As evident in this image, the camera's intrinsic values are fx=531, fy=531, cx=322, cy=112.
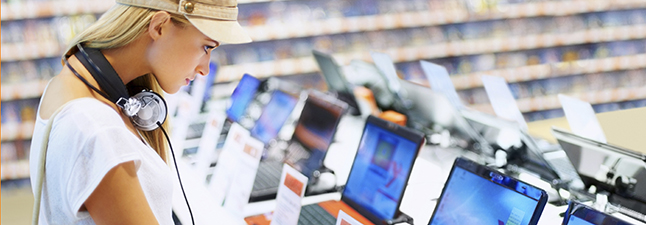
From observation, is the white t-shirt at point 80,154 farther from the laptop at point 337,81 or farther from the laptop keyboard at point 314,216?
the laptop at point 337,81

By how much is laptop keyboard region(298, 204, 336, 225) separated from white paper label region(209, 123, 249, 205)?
1.03 ft

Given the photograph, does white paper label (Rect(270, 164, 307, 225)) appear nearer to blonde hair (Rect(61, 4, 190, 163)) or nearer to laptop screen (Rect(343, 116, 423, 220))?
laptop screen (Rect(343, 116, 423, 220))

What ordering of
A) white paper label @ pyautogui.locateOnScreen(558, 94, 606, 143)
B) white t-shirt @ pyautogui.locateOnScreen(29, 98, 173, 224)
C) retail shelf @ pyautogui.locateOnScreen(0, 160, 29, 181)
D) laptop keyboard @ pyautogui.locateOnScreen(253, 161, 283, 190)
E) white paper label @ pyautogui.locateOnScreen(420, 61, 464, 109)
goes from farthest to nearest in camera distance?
retail shelf @ pyautogui.locateOnScreen(0, 160, 29, 181) < white paper label @ pyautogui.locateOnScreen(420, 61, 464, 109) < laptop keyboard @ pyautogui.locateOnScreen(253, 161, 283, 190) < white paper label @ pyautogui.locateOnScreen(558, 94, 606, 143) < white t-shirt @ pyautogui.locateOnScreen(29, 98, 173, 224)

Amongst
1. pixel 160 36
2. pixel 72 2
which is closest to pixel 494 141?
pixel 160 36

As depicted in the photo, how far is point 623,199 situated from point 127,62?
5.26 feet

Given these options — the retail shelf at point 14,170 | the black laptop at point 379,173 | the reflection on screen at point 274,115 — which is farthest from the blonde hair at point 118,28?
the retail shelf at point 14,170

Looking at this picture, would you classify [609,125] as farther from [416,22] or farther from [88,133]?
[88,133]

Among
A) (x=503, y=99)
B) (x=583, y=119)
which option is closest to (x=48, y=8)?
(x=503, y=99)

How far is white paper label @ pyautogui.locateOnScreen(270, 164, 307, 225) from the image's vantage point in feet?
4.99

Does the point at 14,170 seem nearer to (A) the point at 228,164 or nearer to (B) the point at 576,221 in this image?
(A) the point at 228,164

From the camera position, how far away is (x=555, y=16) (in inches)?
228

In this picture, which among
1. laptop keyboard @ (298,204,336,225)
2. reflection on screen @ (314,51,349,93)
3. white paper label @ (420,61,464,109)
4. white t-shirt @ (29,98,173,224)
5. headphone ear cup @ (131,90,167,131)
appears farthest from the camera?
reflection on screen @ (314,51,349,93)

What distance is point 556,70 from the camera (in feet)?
19.4

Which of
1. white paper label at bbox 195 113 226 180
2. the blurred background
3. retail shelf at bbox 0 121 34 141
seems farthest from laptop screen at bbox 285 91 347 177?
retail shelf at bbox 0 121 34 141
